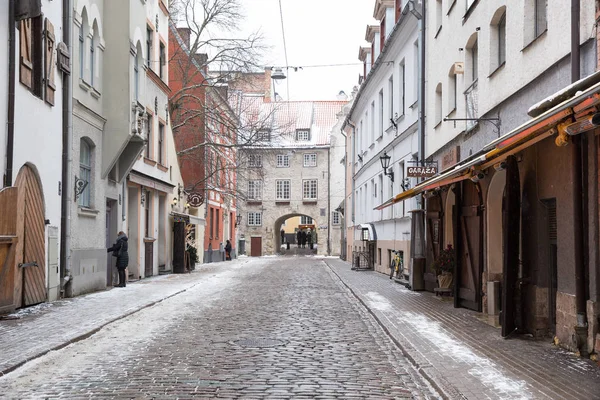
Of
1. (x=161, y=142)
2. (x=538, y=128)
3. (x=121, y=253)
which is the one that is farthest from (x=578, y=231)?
(x=161, y=142)

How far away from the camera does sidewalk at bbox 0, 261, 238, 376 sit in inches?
355

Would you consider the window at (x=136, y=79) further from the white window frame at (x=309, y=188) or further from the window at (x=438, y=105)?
the white window frame at (x=309, y=188)

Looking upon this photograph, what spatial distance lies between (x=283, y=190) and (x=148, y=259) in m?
39.1

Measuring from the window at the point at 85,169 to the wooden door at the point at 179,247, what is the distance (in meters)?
11.1

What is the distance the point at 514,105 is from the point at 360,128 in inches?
1032

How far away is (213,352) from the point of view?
900 centimetres

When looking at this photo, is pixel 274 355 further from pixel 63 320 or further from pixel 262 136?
pixel 262 136

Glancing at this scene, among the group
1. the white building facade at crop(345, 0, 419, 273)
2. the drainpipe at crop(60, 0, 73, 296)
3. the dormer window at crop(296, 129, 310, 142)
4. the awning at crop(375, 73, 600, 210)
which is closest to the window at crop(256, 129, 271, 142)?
the white building facade at crop(345, 0, 419, 273)

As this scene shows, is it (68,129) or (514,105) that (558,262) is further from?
(68,129)

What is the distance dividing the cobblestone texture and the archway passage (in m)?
51.1

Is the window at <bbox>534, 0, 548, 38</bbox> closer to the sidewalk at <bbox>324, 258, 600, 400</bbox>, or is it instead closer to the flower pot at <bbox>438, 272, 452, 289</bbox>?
the sidewalk at <bbox>324, 258, 600, 400</bbox>

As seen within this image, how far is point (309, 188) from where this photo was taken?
6450cm

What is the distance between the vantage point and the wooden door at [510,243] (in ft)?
33.4

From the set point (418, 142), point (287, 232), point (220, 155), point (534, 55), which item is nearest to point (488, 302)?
point (534, 55)
